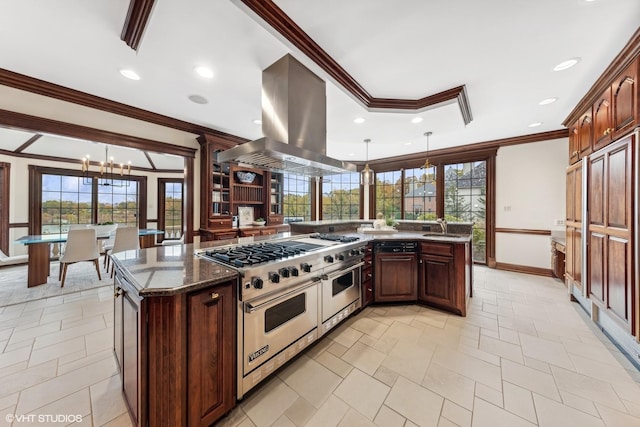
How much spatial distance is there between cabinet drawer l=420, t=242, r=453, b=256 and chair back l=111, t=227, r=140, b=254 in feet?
15.3

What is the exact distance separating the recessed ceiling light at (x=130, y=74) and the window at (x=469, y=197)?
5.62m

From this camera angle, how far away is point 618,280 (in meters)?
2.06

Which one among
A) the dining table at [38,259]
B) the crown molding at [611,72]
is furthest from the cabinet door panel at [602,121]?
the dining table at [38,259]

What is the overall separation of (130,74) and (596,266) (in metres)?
5.19

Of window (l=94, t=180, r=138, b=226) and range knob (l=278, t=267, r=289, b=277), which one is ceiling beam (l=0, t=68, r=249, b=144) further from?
window (l=94, t=180, r=138, b=226)

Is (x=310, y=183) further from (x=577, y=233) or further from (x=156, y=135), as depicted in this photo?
(x=577, y=233)

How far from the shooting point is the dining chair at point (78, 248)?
3.65 m

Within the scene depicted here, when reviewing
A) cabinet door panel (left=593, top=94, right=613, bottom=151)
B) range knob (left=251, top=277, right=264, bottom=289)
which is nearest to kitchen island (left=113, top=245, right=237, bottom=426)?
range knob (left=251, top=277, right=264, bottom=289)

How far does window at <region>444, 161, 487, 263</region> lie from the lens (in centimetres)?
500

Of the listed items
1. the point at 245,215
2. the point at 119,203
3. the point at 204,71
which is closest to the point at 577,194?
the point at 204,71

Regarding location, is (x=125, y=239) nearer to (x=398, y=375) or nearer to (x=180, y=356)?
(x=180, y=356)

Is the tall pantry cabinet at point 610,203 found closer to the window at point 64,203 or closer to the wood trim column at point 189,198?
the wood trim column at point 189,198

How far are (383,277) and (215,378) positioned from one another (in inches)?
82.9

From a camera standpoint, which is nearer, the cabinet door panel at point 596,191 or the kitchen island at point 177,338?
the kitchen island at point 177,338
